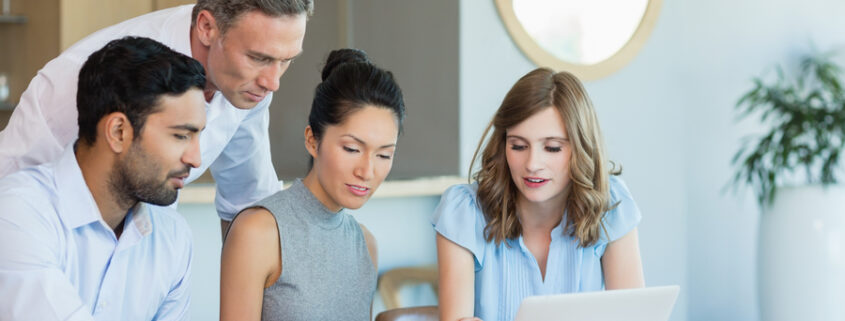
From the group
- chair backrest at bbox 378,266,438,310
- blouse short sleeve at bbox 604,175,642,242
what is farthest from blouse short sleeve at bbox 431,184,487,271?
chair backrest at bbox 378,266,438,310

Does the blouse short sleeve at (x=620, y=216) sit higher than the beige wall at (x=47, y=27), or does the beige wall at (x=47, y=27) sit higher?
the beige wall at (x=47, y=27)

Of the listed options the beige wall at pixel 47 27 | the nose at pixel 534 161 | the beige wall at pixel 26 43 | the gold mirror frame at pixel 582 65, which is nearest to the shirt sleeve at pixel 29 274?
the nose at pixel 534 161

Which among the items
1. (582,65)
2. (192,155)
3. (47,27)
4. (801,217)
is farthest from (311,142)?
(47,27)

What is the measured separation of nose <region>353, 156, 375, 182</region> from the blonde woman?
0.31 m

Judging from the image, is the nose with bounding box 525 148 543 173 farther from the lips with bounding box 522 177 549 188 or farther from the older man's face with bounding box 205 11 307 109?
the older man's face with bounding box 205 11 307 109

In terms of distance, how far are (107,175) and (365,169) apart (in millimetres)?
443

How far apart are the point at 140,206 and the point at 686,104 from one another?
8.89 ft

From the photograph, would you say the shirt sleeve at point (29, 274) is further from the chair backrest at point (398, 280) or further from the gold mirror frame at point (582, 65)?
the gold mirror frame at point (582, 65)

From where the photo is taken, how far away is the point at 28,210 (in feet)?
3.97

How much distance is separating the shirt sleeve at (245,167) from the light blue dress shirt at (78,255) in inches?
18.4

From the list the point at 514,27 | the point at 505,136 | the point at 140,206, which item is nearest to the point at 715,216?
the point at 514,27

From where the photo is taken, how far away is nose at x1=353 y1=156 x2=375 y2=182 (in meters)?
1.53

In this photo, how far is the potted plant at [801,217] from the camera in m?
3.43

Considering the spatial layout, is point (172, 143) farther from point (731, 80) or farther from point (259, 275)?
point (731, 80)
